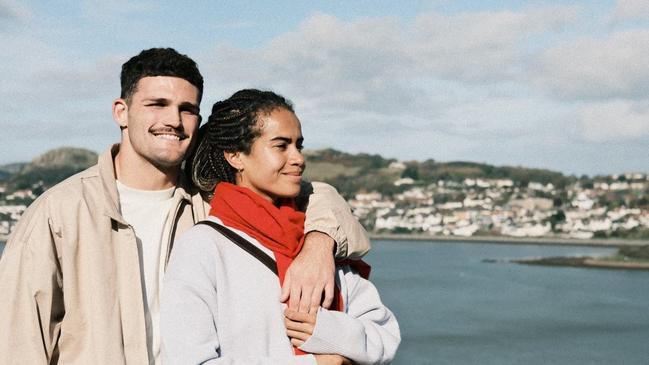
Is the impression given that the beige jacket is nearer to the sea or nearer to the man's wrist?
the man's wrist

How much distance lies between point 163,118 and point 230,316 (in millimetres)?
434

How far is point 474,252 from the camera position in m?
63.8

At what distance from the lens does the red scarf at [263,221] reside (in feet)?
4.80

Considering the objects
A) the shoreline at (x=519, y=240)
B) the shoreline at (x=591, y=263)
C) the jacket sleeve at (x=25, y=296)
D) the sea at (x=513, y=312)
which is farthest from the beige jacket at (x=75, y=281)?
the shoreline at (x=519, y=240)

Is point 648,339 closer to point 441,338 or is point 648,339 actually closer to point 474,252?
point 441,338

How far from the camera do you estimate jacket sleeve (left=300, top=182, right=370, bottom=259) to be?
1.56 metres

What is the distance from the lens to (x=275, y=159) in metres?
1.50

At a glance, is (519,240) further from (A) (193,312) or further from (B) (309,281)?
(A) (193,312)

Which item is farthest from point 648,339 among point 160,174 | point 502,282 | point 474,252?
point 474,252

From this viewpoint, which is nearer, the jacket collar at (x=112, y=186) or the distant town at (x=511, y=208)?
the jacket collar at (x=112, y=186)

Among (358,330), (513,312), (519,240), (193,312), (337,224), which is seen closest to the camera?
(193,312)

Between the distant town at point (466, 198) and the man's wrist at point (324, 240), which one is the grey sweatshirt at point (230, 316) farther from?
the distant town at point (466, 198)

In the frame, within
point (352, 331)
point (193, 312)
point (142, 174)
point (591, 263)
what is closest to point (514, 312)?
point (591, 263)

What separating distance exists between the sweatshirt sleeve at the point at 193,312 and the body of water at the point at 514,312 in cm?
1894
